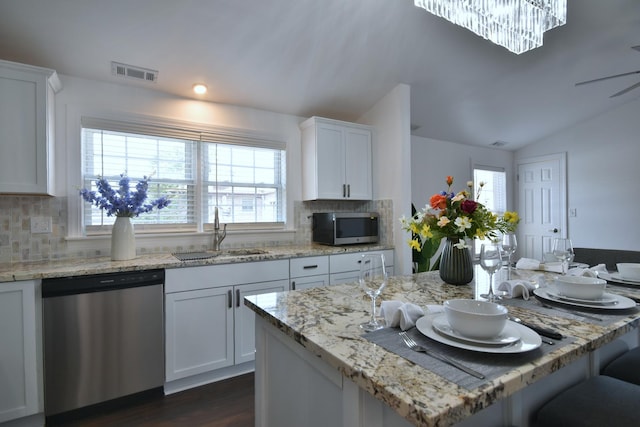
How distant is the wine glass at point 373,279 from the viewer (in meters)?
0.96

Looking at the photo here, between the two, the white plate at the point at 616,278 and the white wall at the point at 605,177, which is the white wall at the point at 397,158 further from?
the white wall at the point at 605,177

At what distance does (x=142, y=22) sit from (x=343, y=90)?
5.86 feet

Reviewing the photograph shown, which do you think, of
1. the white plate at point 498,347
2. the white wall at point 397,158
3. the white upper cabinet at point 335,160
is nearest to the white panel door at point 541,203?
the white wall at point 397,158

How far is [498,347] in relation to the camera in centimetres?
76

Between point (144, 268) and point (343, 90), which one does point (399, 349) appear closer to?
point (144, 268)

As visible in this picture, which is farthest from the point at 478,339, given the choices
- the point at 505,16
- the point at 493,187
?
the point at 493,187

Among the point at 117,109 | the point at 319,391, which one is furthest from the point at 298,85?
the point at 319,391

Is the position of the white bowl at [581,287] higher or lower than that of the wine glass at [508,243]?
lower

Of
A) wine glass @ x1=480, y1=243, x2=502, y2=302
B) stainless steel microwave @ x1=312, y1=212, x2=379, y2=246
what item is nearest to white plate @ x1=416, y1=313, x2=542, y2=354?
wine glass @ x1=480, y1=243, x2=502, y2=302

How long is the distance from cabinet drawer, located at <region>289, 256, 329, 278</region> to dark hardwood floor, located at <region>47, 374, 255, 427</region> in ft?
3.03

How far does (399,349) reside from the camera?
31.4 inches

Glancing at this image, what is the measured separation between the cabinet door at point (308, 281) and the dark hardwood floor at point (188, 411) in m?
0.82

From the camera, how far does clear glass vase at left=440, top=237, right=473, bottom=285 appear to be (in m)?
1.50

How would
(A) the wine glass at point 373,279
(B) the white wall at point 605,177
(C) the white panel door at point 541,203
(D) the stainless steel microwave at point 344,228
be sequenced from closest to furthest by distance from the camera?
A: (A) the wine glass at point 373,279, (D) the stainless steel microwave at point 344,228, (B) the white wall at point 605,177, (C) the white panel door at point 541,203
